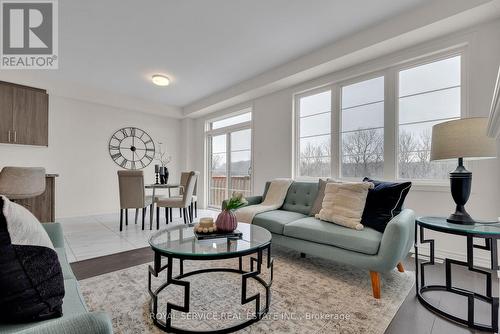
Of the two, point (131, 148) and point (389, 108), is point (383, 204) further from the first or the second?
point (131, 148)

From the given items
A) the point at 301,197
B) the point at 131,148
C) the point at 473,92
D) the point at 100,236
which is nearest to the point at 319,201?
the point at 301,197

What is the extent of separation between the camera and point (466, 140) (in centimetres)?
169

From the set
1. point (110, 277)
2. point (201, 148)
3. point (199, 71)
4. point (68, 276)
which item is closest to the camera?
point (68, 276)

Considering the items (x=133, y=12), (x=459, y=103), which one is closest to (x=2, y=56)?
Answer: (x=133, y=12)

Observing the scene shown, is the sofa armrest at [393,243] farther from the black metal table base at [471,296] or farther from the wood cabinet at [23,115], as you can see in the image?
the wood cabinet at [23,115]

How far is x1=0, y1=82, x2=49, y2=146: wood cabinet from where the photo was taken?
3828mm

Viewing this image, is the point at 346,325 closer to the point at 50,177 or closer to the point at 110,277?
the point at 110,277

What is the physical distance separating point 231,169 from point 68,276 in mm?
4336

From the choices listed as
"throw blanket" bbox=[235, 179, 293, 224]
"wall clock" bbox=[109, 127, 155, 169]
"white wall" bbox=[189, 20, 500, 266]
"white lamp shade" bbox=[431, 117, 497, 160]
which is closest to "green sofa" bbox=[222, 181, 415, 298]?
"throw blanket" bbox=[235, 179, 293, 224]

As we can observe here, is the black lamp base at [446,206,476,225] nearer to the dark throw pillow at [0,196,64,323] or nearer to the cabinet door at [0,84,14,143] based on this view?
the dark throw pillow at [0,196,64,323]

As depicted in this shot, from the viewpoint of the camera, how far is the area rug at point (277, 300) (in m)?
1.46

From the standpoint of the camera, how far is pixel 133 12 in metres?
2.56

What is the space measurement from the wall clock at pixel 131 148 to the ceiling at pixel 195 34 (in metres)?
1.41

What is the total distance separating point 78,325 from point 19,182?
3.13 meters
